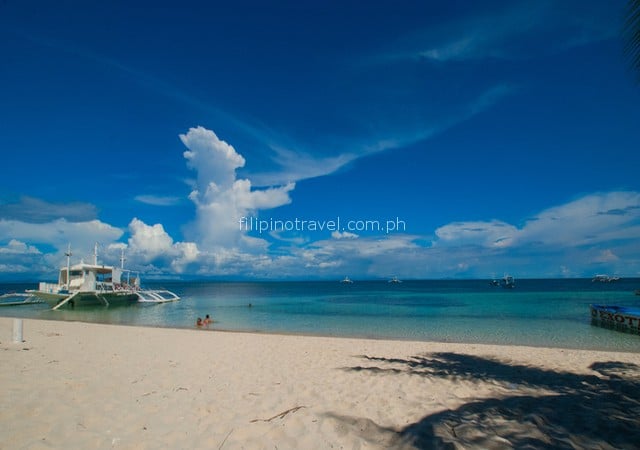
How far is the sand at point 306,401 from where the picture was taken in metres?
5.13

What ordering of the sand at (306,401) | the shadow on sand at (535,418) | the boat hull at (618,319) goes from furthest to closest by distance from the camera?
the boat hull at (618,319) → the sand at (306,401) → the shadow on sand at (535,418)

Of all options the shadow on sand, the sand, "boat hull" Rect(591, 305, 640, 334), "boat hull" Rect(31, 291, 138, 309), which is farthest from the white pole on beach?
"boat hull" Rect(31, 291, 138, 309)

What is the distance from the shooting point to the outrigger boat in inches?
1709

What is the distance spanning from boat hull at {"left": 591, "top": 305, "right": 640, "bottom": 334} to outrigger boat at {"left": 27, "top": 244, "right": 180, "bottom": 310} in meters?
54.7

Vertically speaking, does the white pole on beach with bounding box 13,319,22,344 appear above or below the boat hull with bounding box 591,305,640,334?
above

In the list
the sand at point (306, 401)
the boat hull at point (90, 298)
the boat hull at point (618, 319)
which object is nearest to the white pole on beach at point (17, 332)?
the sand at point (306, 401)

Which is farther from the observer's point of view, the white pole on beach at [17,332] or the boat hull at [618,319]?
the boat hull at [618,319]

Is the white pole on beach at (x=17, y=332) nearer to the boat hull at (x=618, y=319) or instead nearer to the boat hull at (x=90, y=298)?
the boat hull at (x=618, y=319)

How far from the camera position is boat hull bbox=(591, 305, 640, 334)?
76.4 feet

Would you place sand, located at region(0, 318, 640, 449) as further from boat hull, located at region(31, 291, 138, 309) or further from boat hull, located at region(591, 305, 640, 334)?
boat hull, located at region(31, 291, 138, 309)

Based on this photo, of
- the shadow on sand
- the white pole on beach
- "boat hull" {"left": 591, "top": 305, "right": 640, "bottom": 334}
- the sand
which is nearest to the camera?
the shadow on sand

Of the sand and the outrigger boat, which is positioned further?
the outrigger boat

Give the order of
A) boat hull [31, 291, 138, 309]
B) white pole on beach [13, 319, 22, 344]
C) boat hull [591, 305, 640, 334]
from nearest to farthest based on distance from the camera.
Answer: white pole on beach [13, 319, 22, 344]
boat hull [591, 305, 640, 334]
boat hull [31, 291, 138, 309]

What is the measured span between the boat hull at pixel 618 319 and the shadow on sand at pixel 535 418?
18.7m
